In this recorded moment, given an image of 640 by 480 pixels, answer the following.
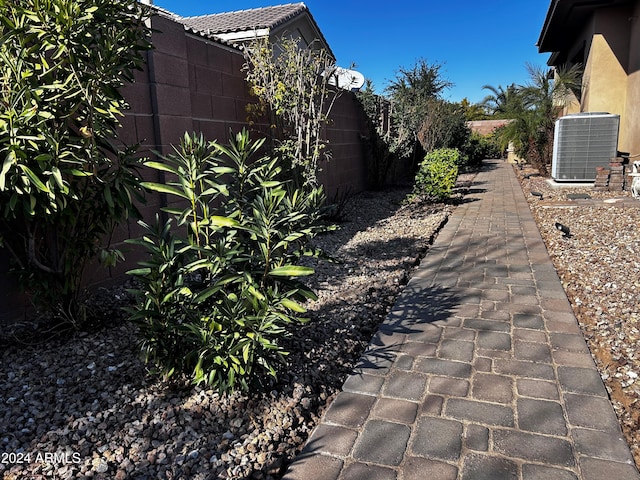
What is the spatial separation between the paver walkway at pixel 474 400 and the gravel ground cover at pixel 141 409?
0.51ft

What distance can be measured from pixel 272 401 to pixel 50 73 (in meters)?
2.17

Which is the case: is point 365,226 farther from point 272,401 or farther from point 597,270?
point 272,401

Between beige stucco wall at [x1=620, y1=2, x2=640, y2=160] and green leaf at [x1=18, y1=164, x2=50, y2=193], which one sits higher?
beige stucco wall at [x1=620, y1=2, x2=640, y2=160]

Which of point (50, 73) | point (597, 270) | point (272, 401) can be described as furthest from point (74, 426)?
point (597, 270)

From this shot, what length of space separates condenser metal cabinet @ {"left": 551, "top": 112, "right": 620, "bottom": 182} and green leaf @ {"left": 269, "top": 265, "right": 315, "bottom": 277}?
9665 mm

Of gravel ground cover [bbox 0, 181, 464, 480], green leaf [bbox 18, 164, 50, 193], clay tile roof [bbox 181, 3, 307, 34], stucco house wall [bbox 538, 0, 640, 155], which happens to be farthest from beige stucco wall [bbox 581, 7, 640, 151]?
green leaf [bbox 18, 164, 50, 193]

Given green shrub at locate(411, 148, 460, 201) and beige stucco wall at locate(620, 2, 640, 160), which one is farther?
beige stucco wall at locate(620, 2, 640, 160)

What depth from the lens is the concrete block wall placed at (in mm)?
3785

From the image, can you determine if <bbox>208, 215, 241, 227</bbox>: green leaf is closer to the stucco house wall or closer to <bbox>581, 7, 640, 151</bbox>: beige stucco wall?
the stucco house wall

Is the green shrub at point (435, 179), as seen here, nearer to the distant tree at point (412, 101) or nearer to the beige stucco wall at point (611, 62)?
the distant tree at point (412, 101)

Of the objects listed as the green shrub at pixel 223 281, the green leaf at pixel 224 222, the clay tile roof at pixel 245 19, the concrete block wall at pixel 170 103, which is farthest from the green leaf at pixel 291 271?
the clay tile roof at pixel 245 19

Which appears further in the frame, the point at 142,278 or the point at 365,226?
the point at 365,226

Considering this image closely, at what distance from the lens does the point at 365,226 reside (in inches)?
274

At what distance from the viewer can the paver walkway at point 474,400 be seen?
6.29 ft
